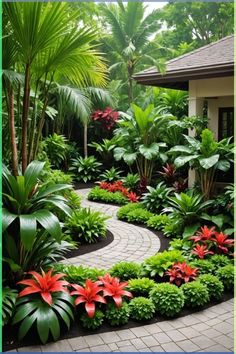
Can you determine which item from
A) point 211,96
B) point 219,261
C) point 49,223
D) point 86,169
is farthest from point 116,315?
point 86,169

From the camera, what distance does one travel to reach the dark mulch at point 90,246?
523cm

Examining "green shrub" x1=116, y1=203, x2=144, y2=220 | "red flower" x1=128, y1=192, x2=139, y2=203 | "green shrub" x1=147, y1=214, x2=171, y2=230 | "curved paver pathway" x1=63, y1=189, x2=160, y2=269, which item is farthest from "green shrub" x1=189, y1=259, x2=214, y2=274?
"red flower" x1=128, y1=192, x2=139, y2=203

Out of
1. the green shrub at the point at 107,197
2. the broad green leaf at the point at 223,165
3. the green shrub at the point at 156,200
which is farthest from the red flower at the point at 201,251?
the green shrub at the point at 107,197

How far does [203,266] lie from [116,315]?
1458mm

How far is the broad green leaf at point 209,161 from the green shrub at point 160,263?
2.13m

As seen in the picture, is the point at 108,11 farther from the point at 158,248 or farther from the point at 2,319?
the point at 2,319

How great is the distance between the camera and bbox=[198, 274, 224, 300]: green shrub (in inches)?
159

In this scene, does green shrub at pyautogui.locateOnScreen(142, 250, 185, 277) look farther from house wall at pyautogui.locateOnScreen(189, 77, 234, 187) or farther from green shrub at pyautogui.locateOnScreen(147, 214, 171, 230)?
house wall at pyautogui.locateOnScreen(189, 77, 234, 187)

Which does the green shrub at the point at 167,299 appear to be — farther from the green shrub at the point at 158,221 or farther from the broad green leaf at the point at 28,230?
the green shrub at the point at 158,221

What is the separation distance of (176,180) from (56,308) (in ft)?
19.2

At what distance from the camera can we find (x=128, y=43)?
528 inches

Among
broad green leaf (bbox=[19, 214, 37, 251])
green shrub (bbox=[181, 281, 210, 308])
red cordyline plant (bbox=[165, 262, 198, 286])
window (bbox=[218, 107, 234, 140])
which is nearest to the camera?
broad green leaf (bbox=[19, 214, 37, 251])

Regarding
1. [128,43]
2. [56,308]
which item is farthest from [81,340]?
[128,43]

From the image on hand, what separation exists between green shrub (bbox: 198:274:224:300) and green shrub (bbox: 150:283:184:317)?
1.31 ft
